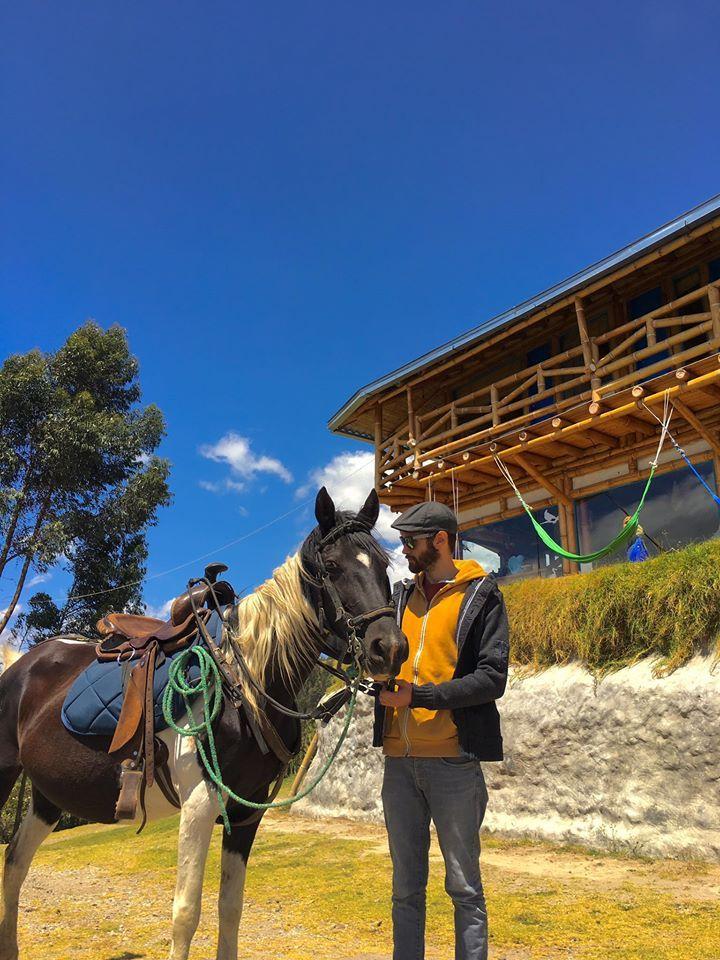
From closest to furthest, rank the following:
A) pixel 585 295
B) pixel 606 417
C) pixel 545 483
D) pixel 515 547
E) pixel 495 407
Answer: pixel 606 417
pixel 585 295
pixel 495 407
pixel 545 483
pixel 515 547

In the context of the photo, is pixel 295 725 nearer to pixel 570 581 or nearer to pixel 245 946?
pixel 245 946

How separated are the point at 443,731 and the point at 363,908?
12.1ft

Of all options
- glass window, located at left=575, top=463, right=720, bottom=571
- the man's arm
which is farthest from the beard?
glass window, located at left=575, top=463, right=720, bottom=571

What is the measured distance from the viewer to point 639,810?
6.90m

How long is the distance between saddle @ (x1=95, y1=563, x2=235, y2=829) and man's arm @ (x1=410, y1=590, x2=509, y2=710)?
1316 millimetres

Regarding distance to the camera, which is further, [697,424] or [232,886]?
[697,424]

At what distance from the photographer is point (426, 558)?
2883 mm

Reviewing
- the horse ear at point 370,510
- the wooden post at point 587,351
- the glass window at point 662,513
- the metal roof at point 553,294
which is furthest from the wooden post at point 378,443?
the horse ear at point 370,510

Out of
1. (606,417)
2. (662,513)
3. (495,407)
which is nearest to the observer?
(606,417)

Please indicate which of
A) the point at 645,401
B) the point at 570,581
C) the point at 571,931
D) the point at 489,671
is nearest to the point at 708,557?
the point at 570,581

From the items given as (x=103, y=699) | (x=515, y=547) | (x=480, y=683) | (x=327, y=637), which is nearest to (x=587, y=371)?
(x=515, y=547)

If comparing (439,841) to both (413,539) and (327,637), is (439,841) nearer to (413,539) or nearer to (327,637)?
(327,637)

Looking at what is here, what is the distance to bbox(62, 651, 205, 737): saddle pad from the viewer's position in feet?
10.3

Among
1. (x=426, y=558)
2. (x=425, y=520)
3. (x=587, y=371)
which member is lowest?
(x=426, y=558)
